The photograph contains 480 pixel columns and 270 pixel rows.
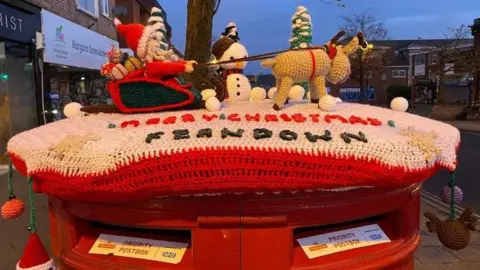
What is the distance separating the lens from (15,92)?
9.17 metres

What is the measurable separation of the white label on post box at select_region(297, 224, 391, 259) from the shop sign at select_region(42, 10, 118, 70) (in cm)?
867

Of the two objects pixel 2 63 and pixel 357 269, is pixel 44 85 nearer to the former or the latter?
pixel 2 63

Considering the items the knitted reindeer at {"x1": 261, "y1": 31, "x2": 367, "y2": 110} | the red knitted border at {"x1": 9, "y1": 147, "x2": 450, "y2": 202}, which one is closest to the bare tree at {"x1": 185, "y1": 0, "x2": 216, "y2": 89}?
the knitted reindeer at {"x1": 261, "y1": 31, "x2": 367, "y2": 110}

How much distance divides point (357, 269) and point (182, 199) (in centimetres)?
54

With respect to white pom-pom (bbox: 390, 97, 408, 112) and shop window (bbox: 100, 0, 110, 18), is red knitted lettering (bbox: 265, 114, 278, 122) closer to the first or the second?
white pom-pom (bbox: 390, 97, 408, 112)

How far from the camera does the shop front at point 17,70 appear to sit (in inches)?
334

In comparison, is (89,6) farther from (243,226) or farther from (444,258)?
(243,226)

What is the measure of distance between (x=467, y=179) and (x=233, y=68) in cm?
592

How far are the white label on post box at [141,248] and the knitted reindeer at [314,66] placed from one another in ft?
1.96

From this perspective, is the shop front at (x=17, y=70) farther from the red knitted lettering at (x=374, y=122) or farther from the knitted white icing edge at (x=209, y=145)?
the red knitted lettering at (x=374, y=122)

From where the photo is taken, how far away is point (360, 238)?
146cm

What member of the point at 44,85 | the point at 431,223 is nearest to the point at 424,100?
the point at 44,85

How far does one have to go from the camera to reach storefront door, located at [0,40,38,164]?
28.9ft

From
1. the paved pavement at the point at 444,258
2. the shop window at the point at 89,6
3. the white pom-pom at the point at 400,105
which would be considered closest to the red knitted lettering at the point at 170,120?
the white pom-pom at the point at 400,105
